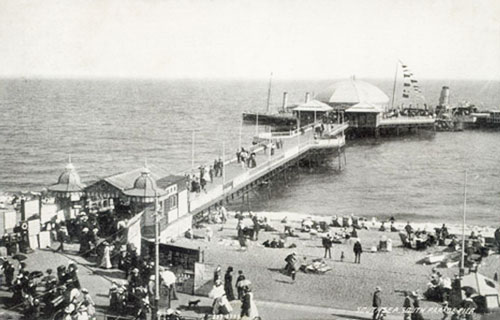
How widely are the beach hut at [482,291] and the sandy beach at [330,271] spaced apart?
2.90 feet

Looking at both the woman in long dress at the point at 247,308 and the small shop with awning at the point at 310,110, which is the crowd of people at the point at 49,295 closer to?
the woman in long dress at the point at 247,308

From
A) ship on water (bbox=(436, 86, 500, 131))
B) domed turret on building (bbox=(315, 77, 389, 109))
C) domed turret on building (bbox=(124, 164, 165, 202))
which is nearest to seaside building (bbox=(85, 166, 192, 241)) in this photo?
domed turret on building (bbox=(124, 164, 165, 202))

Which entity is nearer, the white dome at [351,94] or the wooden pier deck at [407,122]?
the wooden pier deck at [407,122]

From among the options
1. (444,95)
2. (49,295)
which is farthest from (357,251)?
(444,95)

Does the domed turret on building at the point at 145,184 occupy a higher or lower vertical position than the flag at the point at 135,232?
higher

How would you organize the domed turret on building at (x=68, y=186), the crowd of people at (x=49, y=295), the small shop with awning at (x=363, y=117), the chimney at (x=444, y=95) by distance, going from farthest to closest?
the chimney at (x=444, y=95) < the small shop with awning at (x=363, y=117) < the domed turret on building at (x=68, y=186) < the crowd of people at (x=49, y=295)

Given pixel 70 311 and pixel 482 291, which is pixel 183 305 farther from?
pixel 482 291

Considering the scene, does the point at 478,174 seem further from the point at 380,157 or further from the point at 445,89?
the point at 445,89

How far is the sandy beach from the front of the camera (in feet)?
48.7

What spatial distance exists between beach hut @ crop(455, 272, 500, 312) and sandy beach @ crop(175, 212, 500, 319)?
2.90 ft

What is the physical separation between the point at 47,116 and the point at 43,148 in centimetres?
2069

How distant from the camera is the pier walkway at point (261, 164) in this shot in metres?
24.0

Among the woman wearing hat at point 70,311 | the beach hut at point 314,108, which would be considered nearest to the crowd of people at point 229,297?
the woman wearing hat at point 70,311

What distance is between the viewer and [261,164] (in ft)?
104
